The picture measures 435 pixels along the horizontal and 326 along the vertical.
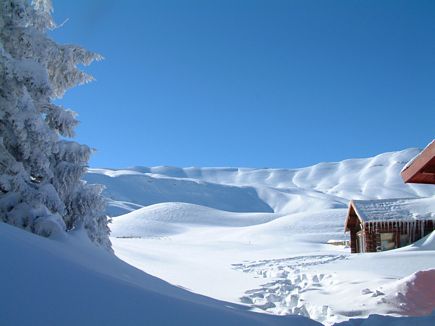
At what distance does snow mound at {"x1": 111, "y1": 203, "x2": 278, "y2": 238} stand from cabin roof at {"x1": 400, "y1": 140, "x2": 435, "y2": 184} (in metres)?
53.1

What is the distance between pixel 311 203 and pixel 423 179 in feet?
543

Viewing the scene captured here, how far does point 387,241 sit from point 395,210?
6.87 ft

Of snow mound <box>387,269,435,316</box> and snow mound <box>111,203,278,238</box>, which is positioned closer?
snow mound <box>387,269,435,316</box>

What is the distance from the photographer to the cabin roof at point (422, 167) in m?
6.36

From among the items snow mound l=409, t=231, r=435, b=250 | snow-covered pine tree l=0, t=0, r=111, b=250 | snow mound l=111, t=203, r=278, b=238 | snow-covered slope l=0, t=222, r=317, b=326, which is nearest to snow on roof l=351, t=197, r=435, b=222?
snow mound l=409, t=231, r=435, b=250

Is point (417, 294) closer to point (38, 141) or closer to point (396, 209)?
point (38, 141)

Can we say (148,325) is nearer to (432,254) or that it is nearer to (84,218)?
(84,218)

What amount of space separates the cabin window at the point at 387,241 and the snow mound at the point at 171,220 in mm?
37296

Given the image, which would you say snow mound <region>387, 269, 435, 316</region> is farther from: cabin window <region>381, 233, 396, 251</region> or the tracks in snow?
cabin window <region>381, 233, 396, 251</region>

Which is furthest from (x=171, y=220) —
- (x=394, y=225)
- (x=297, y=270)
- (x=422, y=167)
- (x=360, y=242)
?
(x=422, y=167)

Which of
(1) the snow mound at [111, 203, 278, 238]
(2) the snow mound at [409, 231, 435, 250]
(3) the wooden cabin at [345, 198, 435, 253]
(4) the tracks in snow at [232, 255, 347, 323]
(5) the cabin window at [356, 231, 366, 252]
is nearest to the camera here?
(4) the tracks in snow at [232, 255, 347, 323]

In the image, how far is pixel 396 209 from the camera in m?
26.9

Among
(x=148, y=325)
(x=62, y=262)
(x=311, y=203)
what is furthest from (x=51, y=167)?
(x=311, y=203)

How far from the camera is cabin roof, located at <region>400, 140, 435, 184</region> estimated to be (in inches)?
250
